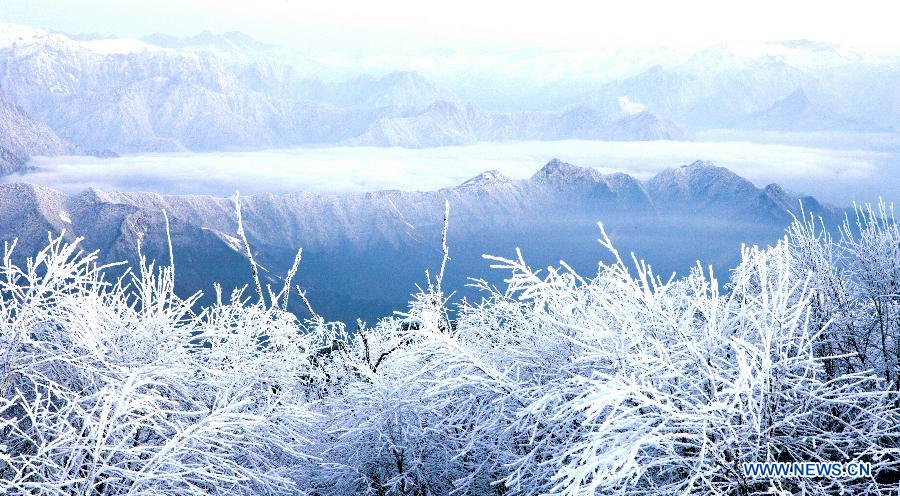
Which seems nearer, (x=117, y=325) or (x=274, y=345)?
(x=117, y=325)

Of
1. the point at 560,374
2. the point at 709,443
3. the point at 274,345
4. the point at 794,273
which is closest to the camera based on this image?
the point at 709,443

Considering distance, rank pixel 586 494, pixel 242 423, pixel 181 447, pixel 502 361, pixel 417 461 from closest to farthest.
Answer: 1. pixel 586 494
2. pixel 181 447
3. pixel 242 423
4. pixel 502 361
5. pixel 417 461

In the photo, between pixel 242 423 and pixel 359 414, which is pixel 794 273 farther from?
pixel 242 423

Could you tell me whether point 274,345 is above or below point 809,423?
below

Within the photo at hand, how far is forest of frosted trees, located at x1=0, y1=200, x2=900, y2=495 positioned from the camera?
7160mm

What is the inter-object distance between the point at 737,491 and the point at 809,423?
177 cm

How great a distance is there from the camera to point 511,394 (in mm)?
9352

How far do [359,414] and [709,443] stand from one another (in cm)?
729

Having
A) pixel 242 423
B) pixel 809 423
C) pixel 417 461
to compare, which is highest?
pixel 809 423

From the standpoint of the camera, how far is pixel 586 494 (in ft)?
21.1

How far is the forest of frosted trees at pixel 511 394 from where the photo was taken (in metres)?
7.16

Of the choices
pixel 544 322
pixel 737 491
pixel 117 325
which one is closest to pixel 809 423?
pixel 737 491

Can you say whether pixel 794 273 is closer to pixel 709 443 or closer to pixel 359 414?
pixel 709 443

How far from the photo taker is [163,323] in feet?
37.7
